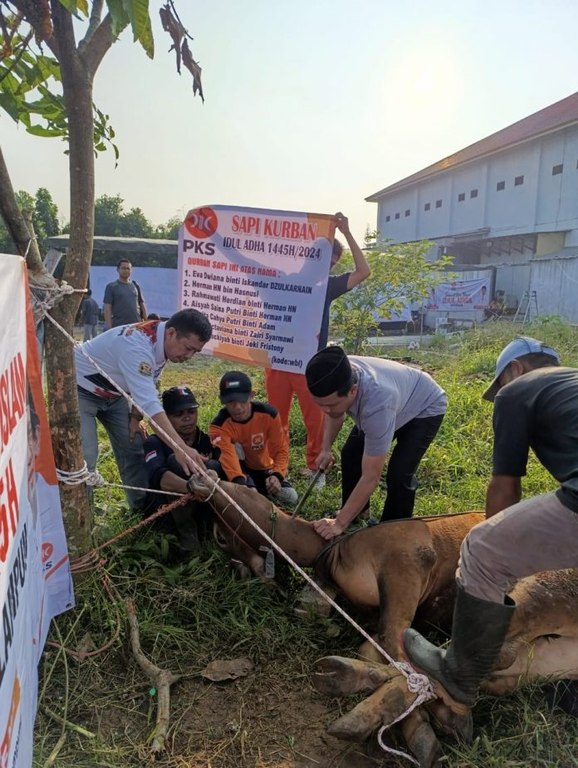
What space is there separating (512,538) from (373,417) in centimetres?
→ 103

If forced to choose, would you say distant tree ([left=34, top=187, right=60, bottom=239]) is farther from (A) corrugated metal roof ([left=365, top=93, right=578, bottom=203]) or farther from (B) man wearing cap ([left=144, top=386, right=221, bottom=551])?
(B) man wearing cap ([left=144, top=386, right=221, bottom=551])

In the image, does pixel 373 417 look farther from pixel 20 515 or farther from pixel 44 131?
pixel 44 131

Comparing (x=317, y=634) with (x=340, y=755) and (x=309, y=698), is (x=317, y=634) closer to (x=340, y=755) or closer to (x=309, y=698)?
(x=309, y=698)

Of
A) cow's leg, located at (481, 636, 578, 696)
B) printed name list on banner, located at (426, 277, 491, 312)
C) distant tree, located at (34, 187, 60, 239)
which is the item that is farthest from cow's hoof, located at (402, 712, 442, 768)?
distant tree, located at (34, 187, 60, 239)

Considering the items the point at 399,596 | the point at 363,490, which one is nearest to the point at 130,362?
the point at 363,490

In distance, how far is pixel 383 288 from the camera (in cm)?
737

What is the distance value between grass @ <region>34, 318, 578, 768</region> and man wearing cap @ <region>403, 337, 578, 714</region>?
1.09ft

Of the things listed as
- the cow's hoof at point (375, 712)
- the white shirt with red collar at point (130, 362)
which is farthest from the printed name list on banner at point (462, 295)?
the cow's hoof at point (375, 712)

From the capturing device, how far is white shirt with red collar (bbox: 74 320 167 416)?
299 cm

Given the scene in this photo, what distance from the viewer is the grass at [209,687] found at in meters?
2.07

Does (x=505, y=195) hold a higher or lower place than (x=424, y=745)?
higher

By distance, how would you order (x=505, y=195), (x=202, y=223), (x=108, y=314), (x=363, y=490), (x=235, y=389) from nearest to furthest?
(x=363, y=490) < (x=235, y=389) < (x=202, y=223) < (x=108, y=314) < (x=505, y=195)

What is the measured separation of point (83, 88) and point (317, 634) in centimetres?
283

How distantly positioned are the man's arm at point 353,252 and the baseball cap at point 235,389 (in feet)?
4.45
